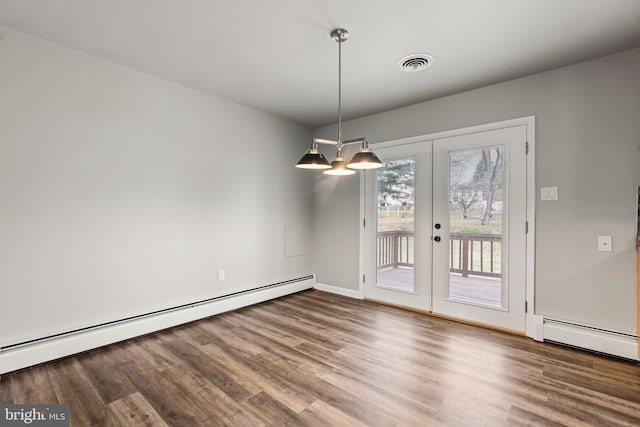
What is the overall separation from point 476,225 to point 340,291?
2.14m

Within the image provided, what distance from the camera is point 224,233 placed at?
368cm

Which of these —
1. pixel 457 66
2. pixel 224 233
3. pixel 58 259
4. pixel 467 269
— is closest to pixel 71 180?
pixel 58 259

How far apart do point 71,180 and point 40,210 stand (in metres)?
0.32

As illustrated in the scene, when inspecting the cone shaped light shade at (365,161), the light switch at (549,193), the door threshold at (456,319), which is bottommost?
the door threshold at (456,319)

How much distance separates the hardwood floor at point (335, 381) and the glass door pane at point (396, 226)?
2.86ft

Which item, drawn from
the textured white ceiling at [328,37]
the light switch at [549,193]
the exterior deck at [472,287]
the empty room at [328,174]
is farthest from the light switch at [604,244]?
the textured white ceiling at [328,37]

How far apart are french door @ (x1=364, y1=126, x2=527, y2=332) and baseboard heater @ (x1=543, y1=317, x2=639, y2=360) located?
248mm

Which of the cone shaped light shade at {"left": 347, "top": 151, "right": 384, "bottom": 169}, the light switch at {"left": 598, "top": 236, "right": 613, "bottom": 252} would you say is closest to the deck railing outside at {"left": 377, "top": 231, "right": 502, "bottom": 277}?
the light switch at {"left": 598, "top": 236, "right": 613, "bottom": 252}

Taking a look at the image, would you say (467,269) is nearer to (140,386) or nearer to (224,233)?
(224,233)

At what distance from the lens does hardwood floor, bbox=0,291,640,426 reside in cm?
180

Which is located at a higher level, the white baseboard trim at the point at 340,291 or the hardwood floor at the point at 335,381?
the white baseboard trim at the point at 340,291

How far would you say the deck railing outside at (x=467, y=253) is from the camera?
10.3 ft
